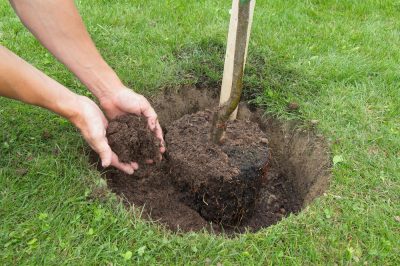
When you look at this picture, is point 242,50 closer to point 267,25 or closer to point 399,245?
point 399,245

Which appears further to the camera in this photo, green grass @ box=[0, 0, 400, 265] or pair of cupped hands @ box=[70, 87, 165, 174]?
pair of cupped hands @ box=[70, 87, 165, 174]

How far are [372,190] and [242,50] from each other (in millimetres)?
1098

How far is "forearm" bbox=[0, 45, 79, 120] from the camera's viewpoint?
6.93ft

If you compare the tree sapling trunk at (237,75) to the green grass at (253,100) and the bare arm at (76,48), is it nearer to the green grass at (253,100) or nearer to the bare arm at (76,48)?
the bare arm at (76,48)

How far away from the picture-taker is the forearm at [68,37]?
2502mm

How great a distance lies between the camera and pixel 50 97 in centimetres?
226

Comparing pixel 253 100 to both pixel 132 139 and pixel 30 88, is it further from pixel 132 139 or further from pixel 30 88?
pixel 30 88

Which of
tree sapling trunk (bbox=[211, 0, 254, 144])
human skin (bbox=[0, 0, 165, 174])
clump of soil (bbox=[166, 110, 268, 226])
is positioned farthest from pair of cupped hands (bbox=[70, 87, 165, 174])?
tree sapling trunk (bbox=[211, 0, 254, 144])

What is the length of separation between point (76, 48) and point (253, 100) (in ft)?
4.06

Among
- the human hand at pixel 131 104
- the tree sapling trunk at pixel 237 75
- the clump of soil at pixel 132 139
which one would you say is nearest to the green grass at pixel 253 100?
the clump of soil at pixel 132 139

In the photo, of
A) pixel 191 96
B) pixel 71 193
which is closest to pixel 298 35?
pixel 191 96

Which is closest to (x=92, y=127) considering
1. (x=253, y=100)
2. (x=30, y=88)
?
(x=30, y=88)

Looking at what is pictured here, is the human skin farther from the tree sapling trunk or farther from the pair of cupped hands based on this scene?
the tree sapling trunk

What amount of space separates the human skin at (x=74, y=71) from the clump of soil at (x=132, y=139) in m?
0.05
